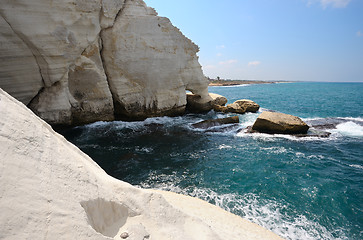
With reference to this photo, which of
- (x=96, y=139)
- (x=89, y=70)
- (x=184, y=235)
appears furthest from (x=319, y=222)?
(x=89, y=70)

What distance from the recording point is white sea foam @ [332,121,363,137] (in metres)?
14.6

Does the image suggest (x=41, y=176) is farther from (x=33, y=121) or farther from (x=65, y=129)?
(x=65, y=129)

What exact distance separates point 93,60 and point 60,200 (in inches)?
550

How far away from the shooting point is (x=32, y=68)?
1204 cm

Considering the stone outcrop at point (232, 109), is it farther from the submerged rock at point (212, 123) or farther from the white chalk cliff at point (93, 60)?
the submerged rock at point (212, 123)

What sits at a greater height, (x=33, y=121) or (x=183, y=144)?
(x=33, y=121)


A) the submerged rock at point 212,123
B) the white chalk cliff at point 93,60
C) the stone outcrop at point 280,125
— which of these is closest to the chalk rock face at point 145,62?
the white chalk cliff at point 93,60

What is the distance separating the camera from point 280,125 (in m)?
14.4

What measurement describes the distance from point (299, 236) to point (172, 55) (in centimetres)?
1586

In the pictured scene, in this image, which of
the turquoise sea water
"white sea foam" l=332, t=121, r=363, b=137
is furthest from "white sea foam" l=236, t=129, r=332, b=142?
"white sea foam" l=332, t=121, r=363, b=137

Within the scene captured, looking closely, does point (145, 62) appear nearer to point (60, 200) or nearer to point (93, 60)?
point (93, 60)

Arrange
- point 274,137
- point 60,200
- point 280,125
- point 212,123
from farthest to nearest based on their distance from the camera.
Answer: point 212,123
point 280,125
point 274,137
point 60,200

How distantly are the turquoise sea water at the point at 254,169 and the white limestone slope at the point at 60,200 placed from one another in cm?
317

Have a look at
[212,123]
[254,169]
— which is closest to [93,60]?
[212,123]
